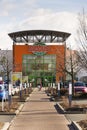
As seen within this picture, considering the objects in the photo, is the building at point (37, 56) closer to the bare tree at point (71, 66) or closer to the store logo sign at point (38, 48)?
the store logo sign at point (38, 48)

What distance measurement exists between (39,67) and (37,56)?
3.10 meters

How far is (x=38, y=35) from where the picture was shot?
113812mm

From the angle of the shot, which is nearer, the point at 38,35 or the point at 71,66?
the point at 71,66

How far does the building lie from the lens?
11581cm

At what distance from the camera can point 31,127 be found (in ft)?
58.1

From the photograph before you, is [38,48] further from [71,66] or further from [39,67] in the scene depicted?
[71,66]

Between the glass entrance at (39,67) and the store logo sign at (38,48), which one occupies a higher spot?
the store logo sign at (38,48)

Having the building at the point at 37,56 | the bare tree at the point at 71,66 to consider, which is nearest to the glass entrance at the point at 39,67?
the building at the point at 37,56

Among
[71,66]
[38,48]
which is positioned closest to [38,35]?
[38,48]

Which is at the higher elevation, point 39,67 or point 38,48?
point 38,48

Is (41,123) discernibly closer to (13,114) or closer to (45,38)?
(13,114)

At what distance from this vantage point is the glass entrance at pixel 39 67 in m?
120

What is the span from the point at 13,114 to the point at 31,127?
6567 millimetres

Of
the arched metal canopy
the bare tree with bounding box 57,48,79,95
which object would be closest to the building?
the arched metal canopy
